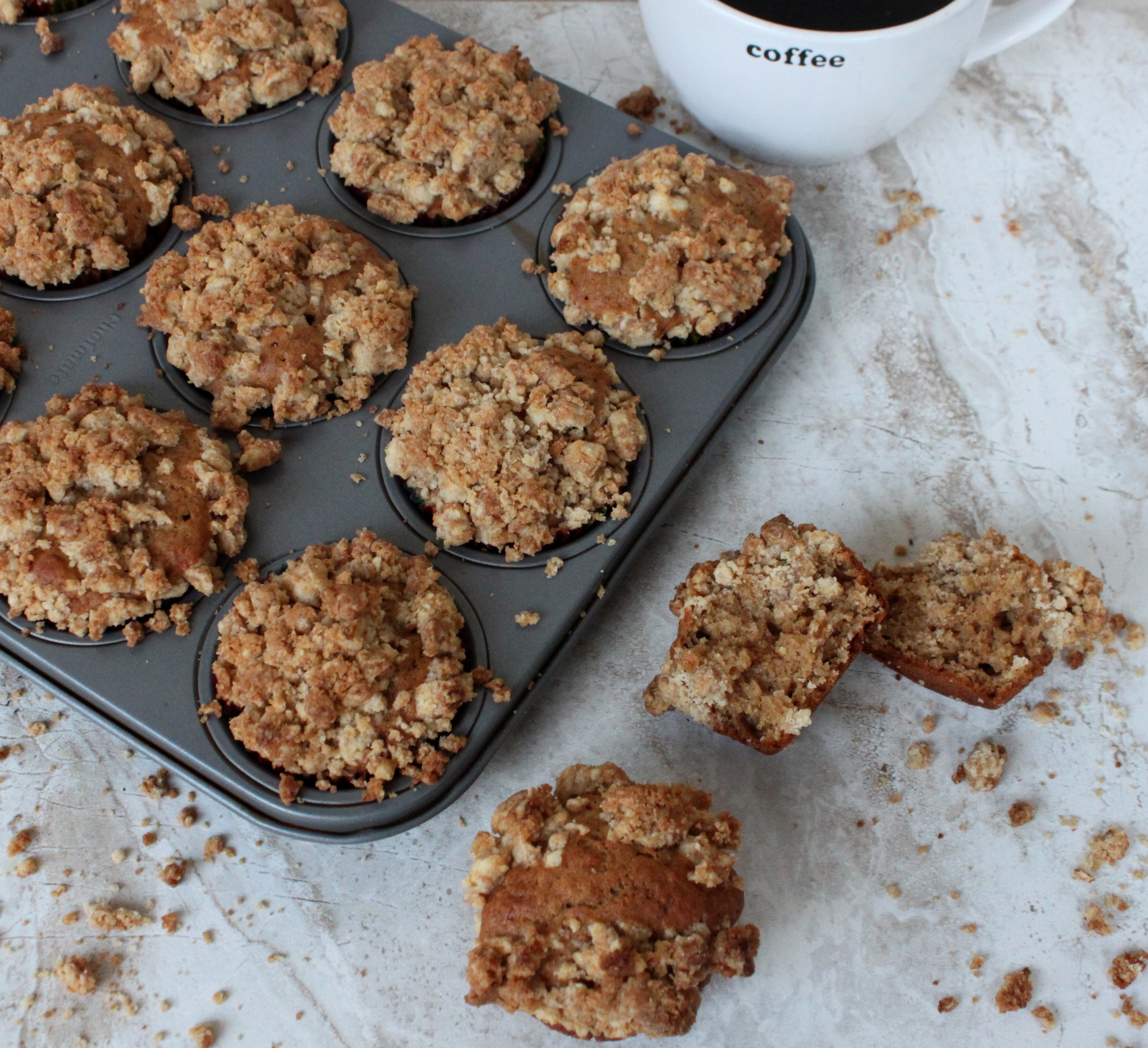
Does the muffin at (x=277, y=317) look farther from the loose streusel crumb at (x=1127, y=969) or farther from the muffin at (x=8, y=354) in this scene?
the loose streusel crumb at (x=1127, y=969)

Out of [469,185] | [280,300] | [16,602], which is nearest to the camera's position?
[16,602]

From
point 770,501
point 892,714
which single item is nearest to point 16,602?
point 770,501

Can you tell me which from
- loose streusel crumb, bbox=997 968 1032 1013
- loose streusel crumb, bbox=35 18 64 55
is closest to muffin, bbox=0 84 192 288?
loose streusel crumb, bbox=35 18 64 55

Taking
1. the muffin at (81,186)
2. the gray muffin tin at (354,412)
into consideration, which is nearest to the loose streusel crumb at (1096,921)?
the gray muffin tin at (354,412)

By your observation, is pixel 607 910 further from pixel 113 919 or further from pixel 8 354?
pixel 8 354

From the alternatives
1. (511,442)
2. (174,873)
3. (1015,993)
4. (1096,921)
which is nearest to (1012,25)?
(511,442)

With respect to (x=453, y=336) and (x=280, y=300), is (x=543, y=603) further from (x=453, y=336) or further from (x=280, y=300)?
(x=280, y=300)
